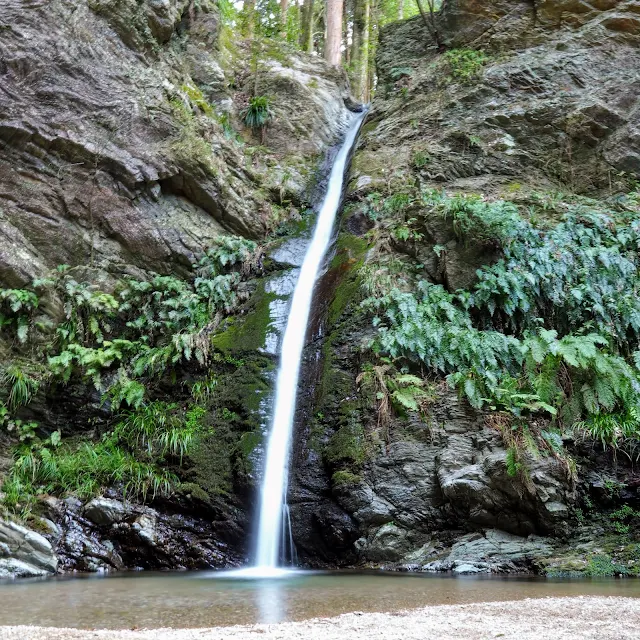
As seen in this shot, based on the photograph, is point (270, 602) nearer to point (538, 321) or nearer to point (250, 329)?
point (250, 329)

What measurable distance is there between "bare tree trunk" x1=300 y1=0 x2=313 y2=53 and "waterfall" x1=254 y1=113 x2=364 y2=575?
42.4 feet

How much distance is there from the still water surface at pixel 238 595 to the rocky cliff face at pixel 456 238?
37.6 inches

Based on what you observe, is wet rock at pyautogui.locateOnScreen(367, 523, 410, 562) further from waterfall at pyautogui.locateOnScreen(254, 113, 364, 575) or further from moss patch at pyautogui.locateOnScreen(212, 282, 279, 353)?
moss patch at pyautogui.locateOnScreen(212, 282, 279, 353)

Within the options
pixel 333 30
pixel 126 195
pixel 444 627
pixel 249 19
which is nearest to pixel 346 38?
pixel 333 30

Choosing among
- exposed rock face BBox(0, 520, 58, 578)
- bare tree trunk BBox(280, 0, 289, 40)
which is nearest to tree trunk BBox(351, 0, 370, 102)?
bare tree trunk BBox(280, 0, 289, 40)

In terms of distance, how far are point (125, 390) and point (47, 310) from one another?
2053mm

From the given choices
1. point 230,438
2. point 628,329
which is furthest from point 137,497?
point 628,329

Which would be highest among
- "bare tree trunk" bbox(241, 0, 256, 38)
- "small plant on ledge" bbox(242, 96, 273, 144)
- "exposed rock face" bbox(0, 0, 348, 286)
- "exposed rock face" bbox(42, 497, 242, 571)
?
"bare tree trunk" bbox(241, 0, 256, 38)

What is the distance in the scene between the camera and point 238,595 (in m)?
4.31

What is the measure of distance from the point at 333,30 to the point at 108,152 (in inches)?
525

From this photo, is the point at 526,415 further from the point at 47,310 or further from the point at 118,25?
the point at 118,25

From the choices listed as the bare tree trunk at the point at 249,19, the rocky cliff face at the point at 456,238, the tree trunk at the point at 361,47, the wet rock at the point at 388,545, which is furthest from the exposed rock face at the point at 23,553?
the tree trunk at the point at 361,47

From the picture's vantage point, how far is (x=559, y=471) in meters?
6.09

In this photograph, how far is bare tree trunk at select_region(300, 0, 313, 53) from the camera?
21.9 metres
